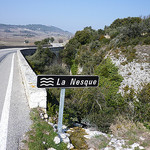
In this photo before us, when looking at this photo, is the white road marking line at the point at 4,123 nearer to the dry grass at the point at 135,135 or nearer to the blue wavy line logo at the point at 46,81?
the blue wavy line logo at the point at 46,81

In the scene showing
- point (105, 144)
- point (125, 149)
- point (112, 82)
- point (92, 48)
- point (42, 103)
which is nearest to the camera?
point (125, 149)

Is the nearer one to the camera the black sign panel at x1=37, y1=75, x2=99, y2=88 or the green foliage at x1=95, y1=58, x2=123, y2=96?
the black sign panel at x1=37, y1=75, x2=99, y2=88

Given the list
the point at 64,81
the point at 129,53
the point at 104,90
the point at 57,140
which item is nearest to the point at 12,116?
the point at 57,140

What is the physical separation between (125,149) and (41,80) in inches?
88.5

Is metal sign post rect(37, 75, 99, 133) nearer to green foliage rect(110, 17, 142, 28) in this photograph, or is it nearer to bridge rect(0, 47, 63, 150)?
bridge rect(0, 47, 63, 150)

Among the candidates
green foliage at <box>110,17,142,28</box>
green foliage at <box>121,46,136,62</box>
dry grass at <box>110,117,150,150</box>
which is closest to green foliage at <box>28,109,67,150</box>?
dry grass at <box>110,117,150,150</box>

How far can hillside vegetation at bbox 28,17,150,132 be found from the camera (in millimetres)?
7125

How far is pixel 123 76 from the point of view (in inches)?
778

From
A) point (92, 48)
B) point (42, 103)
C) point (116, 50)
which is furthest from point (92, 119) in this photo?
point (92, 48)

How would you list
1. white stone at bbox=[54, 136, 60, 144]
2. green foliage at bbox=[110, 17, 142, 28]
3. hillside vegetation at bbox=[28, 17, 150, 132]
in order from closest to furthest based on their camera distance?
white stone at bbox=[54, 136, 60, 144], hillside vegetation at bbox=[28, 17, 150, 132], green foliage at bbox=[110, 17, 142, 28]

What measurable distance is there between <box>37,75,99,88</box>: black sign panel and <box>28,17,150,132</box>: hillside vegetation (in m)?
1.69

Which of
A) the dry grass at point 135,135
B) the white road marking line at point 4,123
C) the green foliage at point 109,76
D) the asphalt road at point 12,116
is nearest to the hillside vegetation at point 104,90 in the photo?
the green foliage at point 109,76

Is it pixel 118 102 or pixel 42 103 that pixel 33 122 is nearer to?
pixel 42 103

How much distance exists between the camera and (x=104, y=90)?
14.4 m
